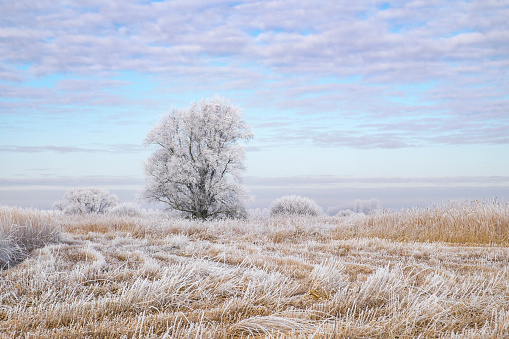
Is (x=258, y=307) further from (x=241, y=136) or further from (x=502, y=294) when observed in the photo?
(x=241, y=136)

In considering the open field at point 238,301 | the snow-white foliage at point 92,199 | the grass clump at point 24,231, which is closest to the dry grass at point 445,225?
the open field at point 238,301

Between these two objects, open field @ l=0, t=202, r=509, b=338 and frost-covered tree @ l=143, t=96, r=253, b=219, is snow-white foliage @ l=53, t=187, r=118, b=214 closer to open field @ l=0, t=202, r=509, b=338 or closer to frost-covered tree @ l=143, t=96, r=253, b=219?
frost-covered tree @ l=143, t=96, r=253, b=219

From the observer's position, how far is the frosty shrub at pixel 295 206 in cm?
2922

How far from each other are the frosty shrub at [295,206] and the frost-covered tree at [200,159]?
670 cm

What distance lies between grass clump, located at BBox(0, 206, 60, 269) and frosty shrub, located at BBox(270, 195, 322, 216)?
21.1 meters

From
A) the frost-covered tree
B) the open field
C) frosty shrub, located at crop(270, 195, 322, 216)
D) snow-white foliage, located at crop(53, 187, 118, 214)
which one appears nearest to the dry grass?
the open field

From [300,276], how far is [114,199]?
3443 cm

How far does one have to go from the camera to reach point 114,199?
36562mm

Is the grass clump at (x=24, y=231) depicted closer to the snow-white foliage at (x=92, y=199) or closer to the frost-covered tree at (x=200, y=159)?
the frost-covered tree at (x=200, y=159)

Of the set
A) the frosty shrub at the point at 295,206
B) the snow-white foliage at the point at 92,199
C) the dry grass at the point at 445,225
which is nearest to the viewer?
the dry grass at the point at 445,225

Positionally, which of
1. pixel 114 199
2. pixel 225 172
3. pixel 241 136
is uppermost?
pixel 241 136

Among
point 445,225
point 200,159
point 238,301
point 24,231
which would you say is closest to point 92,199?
point 200,159

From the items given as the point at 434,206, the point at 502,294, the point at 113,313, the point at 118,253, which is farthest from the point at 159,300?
the point at 434,206

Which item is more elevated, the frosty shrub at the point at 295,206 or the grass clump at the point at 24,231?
the grass clump at the point at 24,231
